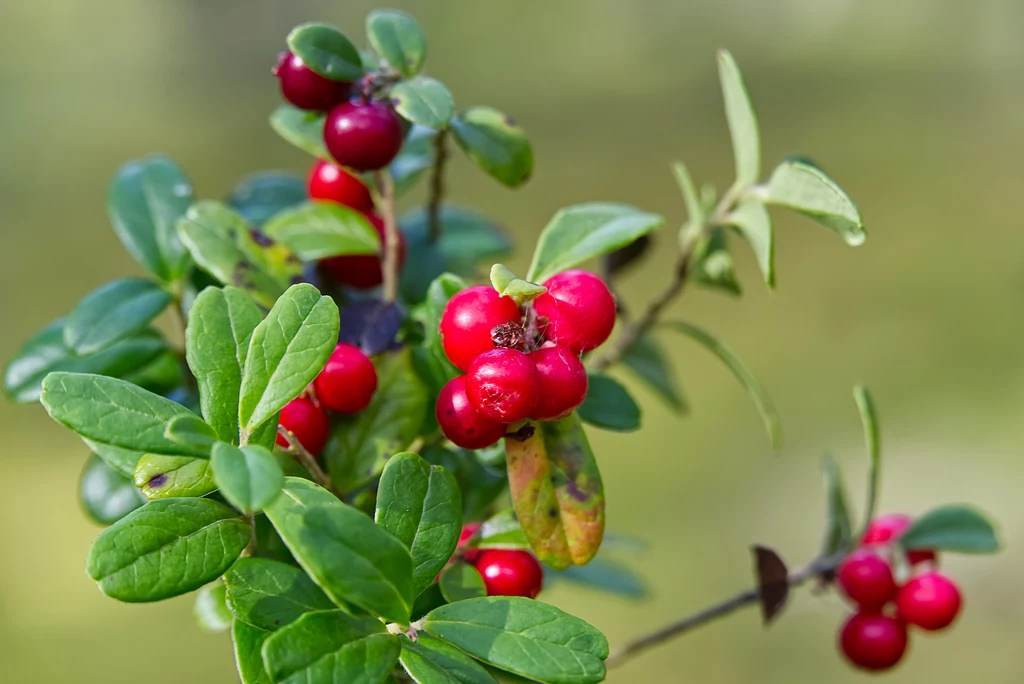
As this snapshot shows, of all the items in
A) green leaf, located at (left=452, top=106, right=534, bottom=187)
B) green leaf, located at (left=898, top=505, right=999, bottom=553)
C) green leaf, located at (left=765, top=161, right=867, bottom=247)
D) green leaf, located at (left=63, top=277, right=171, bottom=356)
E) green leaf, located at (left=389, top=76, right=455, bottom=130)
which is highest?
green leaf, located at (left=389, top=76, right=455, bottom=130)

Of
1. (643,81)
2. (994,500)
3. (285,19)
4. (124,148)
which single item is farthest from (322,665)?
(285,19)

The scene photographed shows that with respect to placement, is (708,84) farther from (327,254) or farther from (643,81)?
(327,254)

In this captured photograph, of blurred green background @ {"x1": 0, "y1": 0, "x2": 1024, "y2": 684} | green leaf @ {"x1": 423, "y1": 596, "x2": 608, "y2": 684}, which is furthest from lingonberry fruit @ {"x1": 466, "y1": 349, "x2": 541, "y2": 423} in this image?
blurred green background @ {"x1": 0, "y1": 0, "x2": 1024, "y2": 684}

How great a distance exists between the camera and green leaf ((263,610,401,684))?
0.48 m

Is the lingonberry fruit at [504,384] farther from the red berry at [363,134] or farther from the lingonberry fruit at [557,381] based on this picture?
the red berry at [363,134]

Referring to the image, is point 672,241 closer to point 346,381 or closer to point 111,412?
point 346,381

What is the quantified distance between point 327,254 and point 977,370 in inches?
131

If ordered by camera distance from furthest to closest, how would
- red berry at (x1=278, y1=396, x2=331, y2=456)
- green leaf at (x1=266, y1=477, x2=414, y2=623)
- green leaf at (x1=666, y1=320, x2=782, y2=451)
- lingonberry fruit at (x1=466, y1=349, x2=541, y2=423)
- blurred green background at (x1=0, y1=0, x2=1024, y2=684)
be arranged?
1. blurred green background at (x1=0, y1=0, x2=1024, y2=684)
2. green leaf at (x1=666, y1=320, x2=782, y2=451)
3. red berry at (x1=278, y1=396, x2=331, y2=456)
4. lingonberry fruit at (x1=466, y1=349, x2=541, y2=423)
5. green leaf at (x1=266, y1=477, x2=414, y2=623)

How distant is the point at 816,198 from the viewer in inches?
30.2

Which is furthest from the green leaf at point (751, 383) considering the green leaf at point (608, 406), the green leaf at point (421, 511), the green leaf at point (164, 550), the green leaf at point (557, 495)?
the green leaf at point (164, 550)

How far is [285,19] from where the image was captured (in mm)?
6324

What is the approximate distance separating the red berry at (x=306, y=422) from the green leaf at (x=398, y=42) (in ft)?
0.95

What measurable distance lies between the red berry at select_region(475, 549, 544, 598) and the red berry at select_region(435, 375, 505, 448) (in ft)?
0.36

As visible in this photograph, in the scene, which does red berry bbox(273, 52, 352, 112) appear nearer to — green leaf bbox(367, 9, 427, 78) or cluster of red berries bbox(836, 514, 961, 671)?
green leaf bbox(367, 9, 427, 78)
